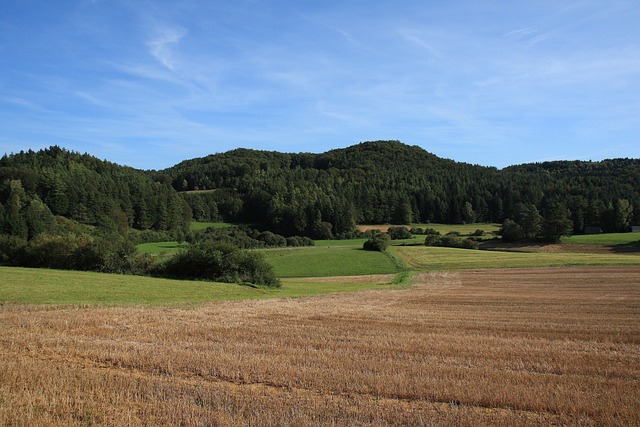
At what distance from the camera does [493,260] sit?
71.6m

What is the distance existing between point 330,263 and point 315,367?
58.8 meters

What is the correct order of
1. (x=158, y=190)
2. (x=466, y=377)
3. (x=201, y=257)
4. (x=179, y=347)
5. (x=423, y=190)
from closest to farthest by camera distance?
(x=466, y=377), (x=179, y=347), (x=201, y=257), (x=158, y=190), (x=423, y=190)

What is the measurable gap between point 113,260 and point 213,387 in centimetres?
4644

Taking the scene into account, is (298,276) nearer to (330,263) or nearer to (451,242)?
(330,263)

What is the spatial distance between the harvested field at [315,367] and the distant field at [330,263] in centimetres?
3914

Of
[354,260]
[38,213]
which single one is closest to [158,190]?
[38,213]

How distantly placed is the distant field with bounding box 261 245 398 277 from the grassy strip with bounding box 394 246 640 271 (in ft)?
15.7

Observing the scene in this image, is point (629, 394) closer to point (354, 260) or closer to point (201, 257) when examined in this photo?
→ point (201, 257)

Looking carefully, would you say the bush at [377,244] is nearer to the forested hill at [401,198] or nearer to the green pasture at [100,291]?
the forested hill at [401,198]

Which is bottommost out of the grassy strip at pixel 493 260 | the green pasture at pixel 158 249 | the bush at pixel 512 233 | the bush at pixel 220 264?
the grassy strip at pixel 493 260

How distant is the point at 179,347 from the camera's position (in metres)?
15.3

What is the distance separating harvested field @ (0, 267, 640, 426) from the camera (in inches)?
361

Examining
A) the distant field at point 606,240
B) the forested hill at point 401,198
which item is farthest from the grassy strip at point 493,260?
the forested hill at point 401,198

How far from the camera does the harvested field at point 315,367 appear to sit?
30.1ft
